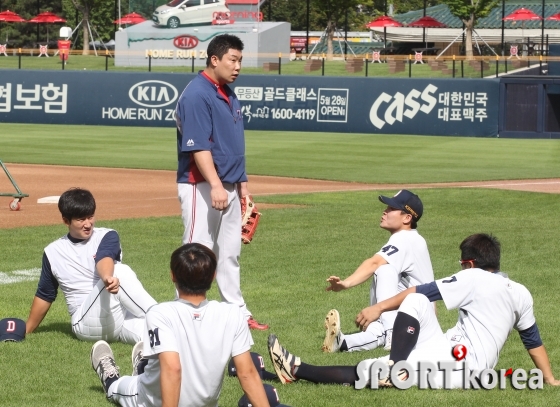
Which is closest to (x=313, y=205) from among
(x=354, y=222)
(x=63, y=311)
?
(x=354, y=222)

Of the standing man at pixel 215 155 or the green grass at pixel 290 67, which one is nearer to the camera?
the standing man at pixel 215 155

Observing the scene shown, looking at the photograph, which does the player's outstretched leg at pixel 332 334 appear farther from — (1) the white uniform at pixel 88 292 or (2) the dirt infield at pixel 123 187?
(2) the dirt infield at pixel 123 187

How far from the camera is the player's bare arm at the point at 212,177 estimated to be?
6500 mm

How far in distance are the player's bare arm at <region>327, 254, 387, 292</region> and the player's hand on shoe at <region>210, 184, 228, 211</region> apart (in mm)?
911

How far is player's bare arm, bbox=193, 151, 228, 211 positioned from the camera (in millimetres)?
6500

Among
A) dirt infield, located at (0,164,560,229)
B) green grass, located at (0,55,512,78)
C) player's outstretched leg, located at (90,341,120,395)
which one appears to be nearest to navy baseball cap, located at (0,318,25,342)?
player's outstretched leg, located at (90,341,120,395)

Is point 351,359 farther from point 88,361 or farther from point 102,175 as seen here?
point 102,175

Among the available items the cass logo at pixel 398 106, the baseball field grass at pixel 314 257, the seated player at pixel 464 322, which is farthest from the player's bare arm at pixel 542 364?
the cass logo at pixel 398 106

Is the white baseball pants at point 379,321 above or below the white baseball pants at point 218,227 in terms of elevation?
below

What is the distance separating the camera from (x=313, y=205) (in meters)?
15.2

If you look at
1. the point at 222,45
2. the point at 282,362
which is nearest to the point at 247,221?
the point at 222,45

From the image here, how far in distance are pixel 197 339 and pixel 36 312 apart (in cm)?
270

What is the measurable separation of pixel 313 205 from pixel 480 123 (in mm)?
18354

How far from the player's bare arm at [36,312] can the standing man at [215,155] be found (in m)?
1.10
